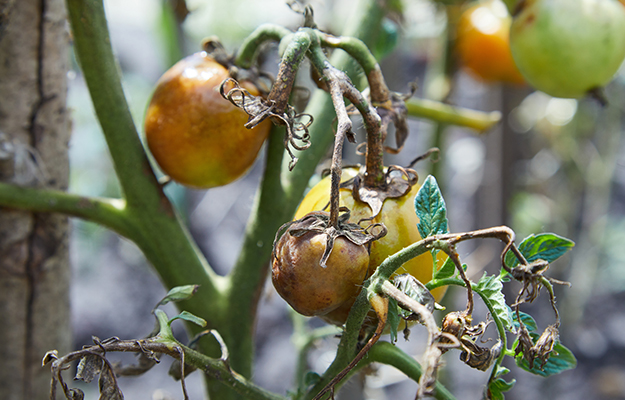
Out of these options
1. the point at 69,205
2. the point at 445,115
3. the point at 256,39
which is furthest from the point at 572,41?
the point at 69,205

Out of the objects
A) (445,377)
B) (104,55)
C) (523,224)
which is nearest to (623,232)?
(523,224)

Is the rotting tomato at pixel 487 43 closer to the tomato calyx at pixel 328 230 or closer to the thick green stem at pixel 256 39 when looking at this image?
the thick green stem at pixel 256 39

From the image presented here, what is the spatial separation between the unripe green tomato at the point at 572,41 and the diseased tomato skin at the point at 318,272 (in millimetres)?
473

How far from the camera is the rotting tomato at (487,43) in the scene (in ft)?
3.63

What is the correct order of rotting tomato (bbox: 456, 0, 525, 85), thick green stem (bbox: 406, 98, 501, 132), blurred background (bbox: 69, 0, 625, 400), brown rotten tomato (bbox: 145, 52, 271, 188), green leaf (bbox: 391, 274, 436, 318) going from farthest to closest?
blurred background (bbox: 69, 0, 625, 400) → rotting tomato (bbox: 456, 0, 525, 85) → thick green stem (bbox: 406, 98, 501, 132) → brown rotten tomato (bbox: 145, 52, 271, 188) → green leaf (bbox: 391, 274, 436, 318)

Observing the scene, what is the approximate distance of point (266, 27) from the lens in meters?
0.49

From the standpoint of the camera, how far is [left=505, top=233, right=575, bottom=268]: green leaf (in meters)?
0.36

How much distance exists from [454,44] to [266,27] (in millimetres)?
839

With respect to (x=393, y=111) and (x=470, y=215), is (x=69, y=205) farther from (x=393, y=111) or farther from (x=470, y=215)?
(x=470, y=215)

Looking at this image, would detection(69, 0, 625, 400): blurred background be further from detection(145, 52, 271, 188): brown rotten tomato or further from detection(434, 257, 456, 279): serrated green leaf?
detection(434, 257, 456, 279): serrated green leaf

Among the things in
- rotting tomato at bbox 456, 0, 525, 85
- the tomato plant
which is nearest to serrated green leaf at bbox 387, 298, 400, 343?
the tomato plant

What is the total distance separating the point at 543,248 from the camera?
0.36 metres

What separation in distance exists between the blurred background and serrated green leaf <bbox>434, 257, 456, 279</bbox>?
723 millimetres

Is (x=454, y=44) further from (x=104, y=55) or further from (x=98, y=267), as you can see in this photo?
(x=98, y=267)
